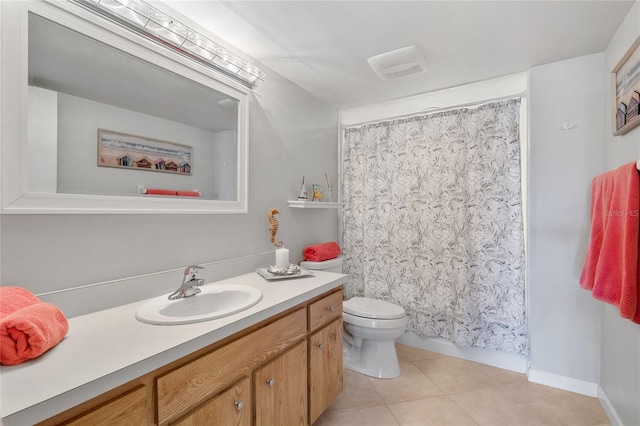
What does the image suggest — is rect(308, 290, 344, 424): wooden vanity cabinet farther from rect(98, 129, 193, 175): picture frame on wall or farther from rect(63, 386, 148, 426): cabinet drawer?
rect(98, 129, 193, 175): picture frame on wall

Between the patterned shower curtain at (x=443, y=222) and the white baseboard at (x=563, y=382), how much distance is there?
19cm

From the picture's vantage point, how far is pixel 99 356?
0.78m

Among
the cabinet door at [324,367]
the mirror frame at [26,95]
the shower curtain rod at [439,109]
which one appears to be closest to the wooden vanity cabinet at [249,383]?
the cabinet door at [324,367]

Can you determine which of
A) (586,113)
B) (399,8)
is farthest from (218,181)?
(586,113)

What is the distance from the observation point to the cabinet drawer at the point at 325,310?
149cm

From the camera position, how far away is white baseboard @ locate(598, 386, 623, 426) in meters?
1.57

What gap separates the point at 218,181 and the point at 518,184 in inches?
Answer: 81.9

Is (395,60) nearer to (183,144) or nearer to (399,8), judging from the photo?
(399,8)

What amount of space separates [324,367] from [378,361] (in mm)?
760

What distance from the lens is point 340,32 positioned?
5.42 feet

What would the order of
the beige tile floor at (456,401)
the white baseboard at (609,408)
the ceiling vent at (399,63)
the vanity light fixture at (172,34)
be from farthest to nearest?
1. the ceiling vent at (399,63)
2. the beige tile floor at (456,401)
3. the white baseboard at (609,408)
4. the vanity light fixture at (172,34)

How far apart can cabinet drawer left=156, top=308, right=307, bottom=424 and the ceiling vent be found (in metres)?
1.68

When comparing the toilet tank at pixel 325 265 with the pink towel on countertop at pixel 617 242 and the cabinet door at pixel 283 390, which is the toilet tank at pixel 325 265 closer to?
the cabinet door at pixel 283 390

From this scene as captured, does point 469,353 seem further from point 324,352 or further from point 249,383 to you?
point 249,383
